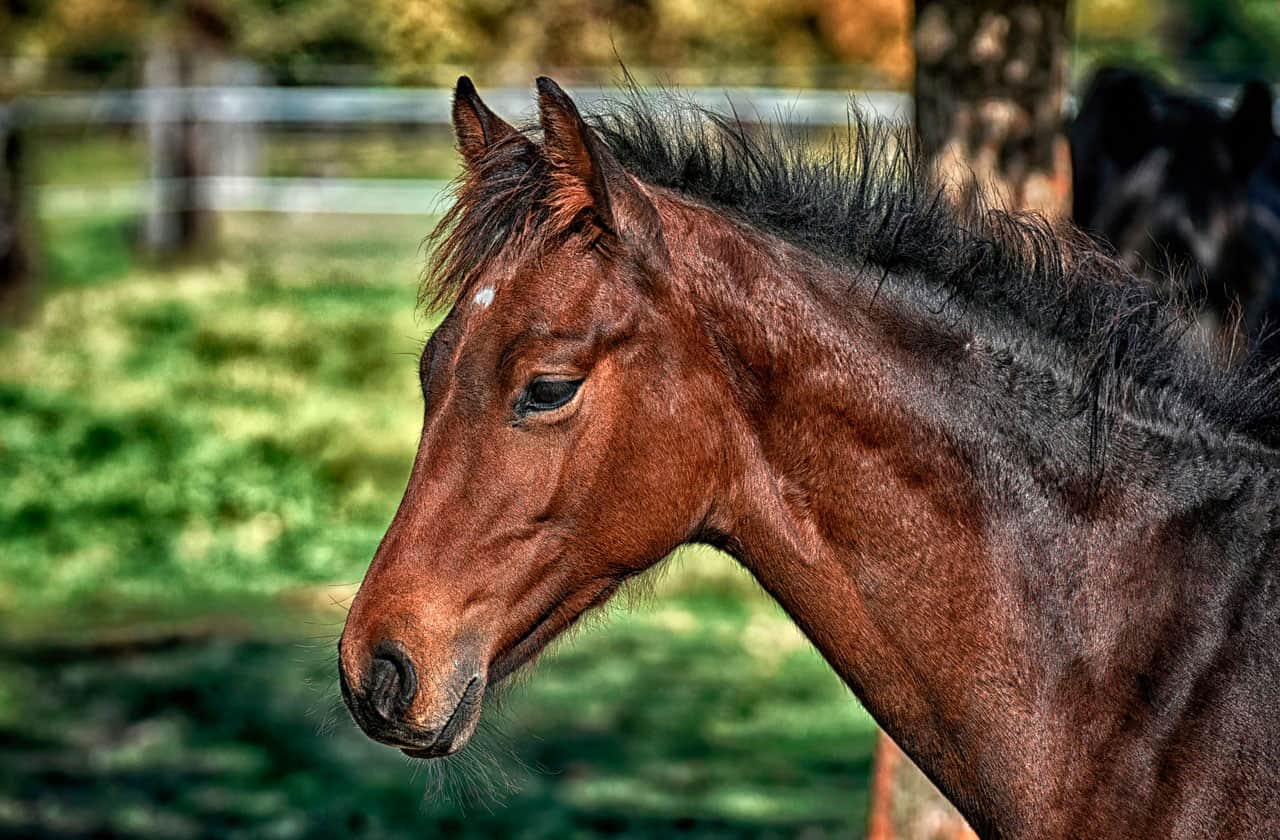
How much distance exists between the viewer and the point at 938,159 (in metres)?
4.71

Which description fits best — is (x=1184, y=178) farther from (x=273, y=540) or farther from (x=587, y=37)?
(x=587, y=37)

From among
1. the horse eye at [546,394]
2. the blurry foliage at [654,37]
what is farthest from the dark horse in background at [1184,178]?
the blurry foliage at [654,37]

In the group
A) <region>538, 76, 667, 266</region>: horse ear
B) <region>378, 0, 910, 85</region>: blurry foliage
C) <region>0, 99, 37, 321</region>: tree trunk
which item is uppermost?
<region>538, 76, 667, 266</region>: horse ear

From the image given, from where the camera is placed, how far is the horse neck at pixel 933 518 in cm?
271

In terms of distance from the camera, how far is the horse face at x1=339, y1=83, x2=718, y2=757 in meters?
2.65

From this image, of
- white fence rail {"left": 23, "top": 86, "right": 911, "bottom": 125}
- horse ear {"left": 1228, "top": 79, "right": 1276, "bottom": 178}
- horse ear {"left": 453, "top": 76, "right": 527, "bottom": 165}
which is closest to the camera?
horse ear {"left": 453, "top": 76, "right": 527, "bottom": 165}

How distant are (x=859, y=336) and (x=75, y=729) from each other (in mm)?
5221

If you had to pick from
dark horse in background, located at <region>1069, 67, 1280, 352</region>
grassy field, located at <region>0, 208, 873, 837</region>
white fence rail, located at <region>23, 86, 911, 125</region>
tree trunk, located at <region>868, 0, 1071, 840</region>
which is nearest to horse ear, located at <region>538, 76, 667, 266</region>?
grassy field, located at <region>0, 208, 873, 837</region>

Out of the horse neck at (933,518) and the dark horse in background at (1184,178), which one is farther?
the dark horse in background at (1184,178)

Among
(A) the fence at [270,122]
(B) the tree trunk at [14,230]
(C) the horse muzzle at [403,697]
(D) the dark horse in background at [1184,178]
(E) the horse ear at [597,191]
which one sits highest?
(E) the horse ear at [597,191]

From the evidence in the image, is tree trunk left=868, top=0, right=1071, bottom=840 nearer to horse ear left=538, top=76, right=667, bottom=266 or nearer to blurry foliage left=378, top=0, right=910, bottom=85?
horse ear left=538, top=76, right=667, bottom=266

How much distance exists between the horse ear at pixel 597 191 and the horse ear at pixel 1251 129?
529cm

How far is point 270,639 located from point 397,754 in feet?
5.62

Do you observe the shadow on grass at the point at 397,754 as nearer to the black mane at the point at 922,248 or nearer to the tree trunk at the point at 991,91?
the tree trunk at the point at 991,91
